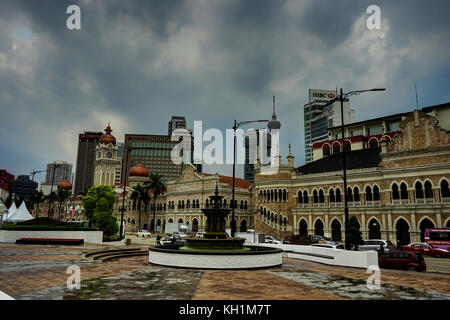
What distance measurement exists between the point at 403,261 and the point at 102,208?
46.0 metres

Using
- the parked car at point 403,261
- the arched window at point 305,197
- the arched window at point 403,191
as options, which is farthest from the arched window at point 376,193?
the parked car at point 403,261

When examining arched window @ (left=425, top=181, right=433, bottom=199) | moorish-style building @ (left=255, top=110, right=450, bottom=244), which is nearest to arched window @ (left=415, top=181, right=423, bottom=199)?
moorish-style building @ (left=255, top=110, right=450, bottom=244)

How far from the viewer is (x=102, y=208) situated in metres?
53.6

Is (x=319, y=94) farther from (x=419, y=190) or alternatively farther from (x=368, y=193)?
(x=419, y=190)

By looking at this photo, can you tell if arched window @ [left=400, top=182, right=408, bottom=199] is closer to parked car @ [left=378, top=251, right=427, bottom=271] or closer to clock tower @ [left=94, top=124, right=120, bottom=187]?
parked car @ [left=378, top=251, right=427, bottom=271]

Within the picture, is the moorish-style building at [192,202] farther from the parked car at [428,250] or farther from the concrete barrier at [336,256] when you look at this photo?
the concrete barrier at [336,256]

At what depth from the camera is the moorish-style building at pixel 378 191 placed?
123 ft

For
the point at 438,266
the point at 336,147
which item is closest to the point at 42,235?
the point at 438,266

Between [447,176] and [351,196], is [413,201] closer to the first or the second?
[447,176]

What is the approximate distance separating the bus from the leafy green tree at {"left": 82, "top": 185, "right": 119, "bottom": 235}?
136 feet

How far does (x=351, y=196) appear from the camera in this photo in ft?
147

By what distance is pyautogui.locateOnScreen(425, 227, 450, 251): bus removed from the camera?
31562 mm
